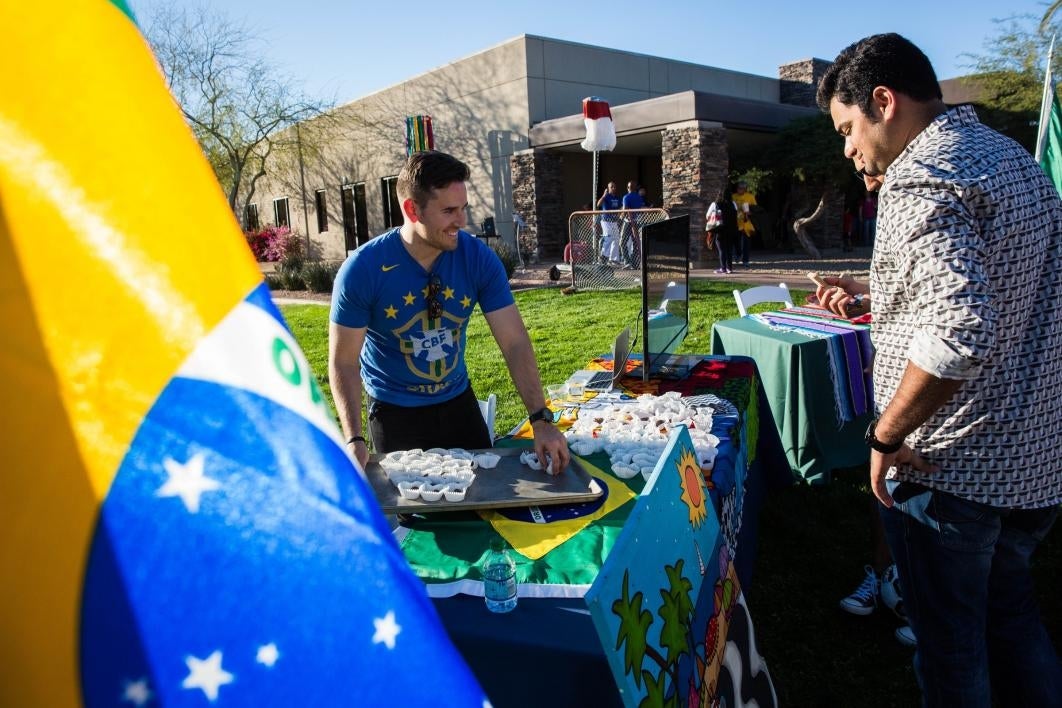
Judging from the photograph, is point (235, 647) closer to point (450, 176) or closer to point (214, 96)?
point (450, 176)

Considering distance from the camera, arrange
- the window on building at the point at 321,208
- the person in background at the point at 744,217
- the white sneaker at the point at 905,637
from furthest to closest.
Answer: the window on building at the point at 321,208, the person in background at the point at 744,217, the white sneaker at the point at 905,637

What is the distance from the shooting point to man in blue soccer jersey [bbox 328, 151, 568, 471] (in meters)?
2.37

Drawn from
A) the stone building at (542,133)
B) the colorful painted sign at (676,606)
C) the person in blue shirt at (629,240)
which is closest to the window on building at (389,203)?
the stone building at (542,133)

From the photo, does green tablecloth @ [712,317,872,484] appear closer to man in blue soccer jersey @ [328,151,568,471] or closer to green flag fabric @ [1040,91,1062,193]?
man in blue soccer jersey @ [328,151,568,471]

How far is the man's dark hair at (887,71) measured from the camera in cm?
151

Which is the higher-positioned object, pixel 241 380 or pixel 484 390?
pixel 241 380

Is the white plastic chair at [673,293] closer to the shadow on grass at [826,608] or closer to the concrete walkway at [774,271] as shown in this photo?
the shadow on grass at [826,608]

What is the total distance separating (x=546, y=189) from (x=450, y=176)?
16.7 meters

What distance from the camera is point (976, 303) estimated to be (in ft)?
4.39

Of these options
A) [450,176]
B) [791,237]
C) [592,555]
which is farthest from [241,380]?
[791,237]

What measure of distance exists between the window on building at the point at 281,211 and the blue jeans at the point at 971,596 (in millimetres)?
29519

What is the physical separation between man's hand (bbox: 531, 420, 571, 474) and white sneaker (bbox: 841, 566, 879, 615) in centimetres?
157

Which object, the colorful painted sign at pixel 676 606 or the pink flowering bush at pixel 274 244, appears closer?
the colorful painted sign at pixel 676 606

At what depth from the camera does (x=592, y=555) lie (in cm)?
169
